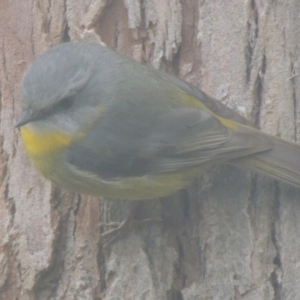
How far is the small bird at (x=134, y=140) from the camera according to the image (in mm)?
5125

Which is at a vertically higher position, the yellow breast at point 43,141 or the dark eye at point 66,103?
the dark eye at point 66,103

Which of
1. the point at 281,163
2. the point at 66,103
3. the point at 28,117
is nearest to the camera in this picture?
the point at 28,117

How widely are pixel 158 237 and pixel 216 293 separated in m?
0.48

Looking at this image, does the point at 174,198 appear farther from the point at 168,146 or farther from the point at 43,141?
the point at 43,141

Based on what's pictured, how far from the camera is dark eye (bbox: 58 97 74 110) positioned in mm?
4935

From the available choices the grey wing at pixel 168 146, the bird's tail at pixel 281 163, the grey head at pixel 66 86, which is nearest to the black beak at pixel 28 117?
the grey head at pixel 66 86

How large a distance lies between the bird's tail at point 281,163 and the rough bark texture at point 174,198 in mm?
74

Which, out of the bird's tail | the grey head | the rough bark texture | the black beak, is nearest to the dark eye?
the grey head

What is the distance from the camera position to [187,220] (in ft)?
17.3

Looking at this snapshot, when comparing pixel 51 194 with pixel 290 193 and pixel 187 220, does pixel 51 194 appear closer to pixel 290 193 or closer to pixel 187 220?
pixel 187 220

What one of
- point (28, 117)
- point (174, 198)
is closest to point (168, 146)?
point (174, 198)

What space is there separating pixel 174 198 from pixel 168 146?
39 cm

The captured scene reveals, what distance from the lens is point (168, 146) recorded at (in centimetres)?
516

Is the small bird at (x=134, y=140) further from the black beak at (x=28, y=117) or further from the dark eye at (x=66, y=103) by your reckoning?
the black beak at (x=28, y=117)
